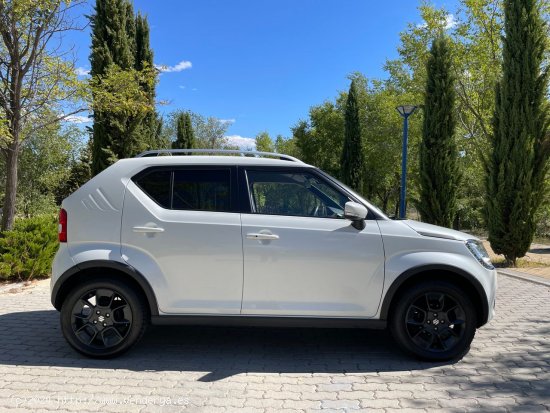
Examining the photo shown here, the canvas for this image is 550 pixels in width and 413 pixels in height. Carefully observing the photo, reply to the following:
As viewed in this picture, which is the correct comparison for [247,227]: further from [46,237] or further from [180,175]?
[46,237]

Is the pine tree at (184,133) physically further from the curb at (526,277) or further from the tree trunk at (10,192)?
the curb at (526,277)

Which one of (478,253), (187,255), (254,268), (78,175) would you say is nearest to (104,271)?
(187,255)

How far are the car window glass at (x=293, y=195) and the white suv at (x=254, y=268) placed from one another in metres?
0.01

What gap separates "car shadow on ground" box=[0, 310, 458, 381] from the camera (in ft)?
13.5

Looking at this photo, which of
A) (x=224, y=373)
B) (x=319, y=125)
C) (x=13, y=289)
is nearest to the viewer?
(x=224, y=373)

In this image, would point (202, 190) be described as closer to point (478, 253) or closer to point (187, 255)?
point (187, 255)

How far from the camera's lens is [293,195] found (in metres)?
4.34

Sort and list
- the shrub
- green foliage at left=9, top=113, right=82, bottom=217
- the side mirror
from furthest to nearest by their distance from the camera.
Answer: green foliage at left=9, top=113, right=82, bottom=217 → the shrub → the side mirror

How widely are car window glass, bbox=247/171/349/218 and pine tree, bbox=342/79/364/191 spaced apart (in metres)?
22.0

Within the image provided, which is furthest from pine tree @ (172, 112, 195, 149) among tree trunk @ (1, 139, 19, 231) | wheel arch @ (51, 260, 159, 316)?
wheel arch @ (51, 260, 159, 316)

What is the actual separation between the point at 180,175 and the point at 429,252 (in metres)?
2.44

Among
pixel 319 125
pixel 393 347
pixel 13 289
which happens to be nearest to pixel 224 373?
pixel 393 347

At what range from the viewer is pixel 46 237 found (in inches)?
320

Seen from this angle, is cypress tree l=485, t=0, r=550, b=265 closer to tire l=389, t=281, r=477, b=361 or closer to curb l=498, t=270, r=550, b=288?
curb l=498, t=270, r=550, b=288
